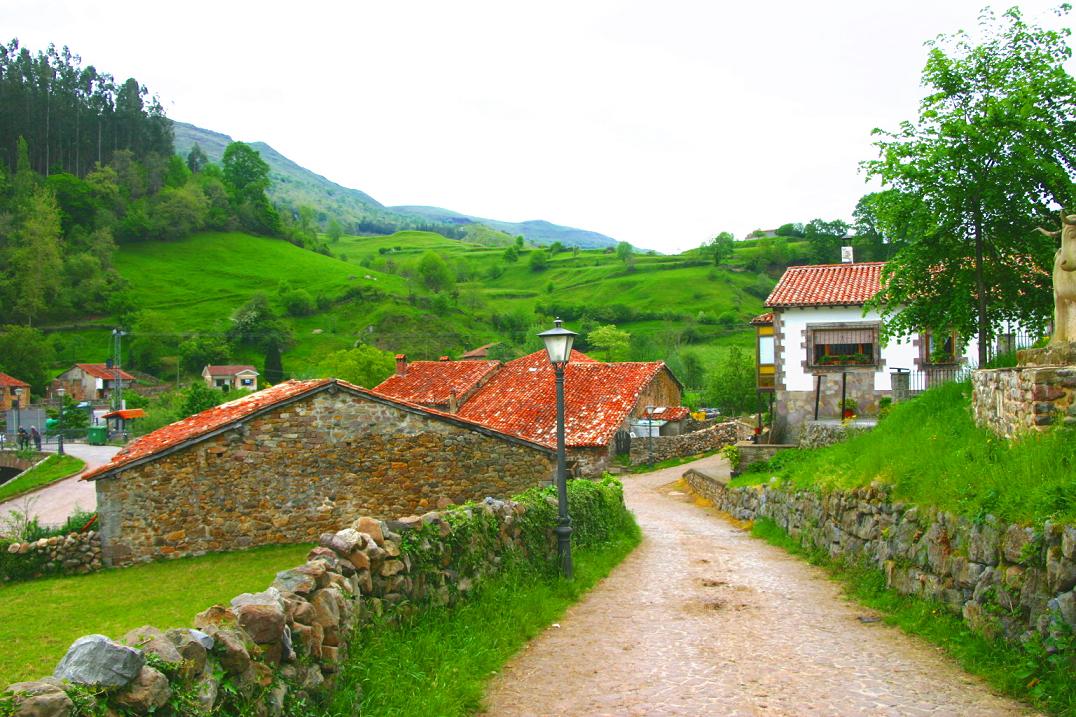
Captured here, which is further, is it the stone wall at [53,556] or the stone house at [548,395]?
the stone house at [548,395]

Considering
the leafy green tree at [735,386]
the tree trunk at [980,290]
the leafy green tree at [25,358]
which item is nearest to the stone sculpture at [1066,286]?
the tree trunk at [980,290]

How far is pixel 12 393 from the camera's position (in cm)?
8012

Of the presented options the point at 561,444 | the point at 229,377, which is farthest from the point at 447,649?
the point at 229,377

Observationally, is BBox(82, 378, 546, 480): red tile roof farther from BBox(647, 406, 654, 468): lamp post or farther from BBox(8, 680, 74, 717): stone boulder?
BBox(647, 406, 654, 468): lamp post

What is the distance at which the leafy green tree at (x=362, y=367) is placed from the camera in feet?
223

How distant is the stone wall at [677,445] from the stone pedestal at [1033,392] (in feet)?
97.5

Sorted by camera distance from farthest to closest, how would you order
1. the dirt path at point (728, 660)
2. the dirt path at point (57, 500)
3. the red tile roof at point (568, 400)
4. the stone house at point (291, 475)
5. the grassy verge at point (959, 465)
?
1. the red tile roof at point (568, 400)
2. the dirt path at point (57, 500)
3. the stone house at point (291, 475)
4. the grassy verge at point (959, 465)
5. the dirt path at point (728, 660)

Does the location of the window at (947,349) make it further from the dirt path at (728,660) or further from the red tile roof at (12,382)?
the red tile roof at (12,382)

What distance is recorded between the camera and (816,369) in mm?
30188

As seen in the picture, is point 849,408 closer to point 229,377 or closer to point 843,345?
point 843,345

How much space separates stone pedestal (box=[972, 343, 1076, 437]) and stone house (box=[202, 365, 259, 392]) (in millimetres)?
82363

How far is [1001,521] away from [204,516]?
50.6 ft

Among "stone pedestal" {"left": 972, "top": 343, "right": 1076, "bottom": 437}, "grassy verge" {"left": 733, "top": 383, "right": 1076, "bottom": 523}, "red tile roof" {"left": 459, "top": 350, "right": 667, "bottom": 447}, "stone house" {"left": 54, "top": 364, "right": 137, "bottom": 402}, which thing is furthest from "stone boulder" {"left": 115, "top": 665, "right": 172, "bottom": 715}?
"stone house" {"left": 54, "top": 364, "right": 137, "bottom": 402}

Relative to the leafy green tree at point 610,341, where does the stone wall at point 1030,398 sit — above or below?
below
